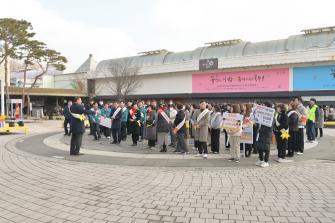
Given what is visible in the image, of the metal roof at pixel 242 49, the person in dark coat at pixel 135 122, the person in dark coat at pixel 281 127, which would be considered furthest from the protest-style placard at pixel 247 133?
the metal roof at pixel 242 49

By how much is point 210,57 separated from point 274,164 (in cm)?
3595

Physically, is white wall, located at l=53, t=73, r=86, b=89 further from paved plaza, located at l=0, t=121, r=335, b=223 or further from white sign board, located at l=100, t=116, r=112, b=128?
paved plaza, located at l=0, t=121, r=335, b=223

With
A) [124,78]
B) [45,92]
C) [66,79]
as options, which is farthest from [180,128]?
[66,79]

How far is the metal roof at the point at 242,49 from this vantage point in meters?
36.2

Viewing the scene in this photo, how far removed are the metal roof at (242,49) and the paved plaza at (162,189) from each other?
96.6 ft

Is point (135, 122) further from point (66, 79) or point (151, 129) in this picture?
point (66, 79)

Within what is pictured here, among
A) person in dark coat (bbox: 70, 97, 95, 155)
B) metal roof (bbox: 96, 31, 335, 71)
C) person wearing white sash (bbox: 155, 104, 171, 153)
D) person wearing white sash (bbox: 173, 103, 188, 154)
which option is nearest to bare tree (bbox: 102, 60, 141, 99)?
metal roof (bbox: 96, 31, 335, 71)

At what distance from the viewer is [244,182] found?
711cm

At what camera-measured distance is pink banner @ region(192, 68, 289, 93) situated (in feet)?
123

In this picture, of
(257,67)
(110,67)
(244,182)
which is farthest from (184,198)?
(110,67)

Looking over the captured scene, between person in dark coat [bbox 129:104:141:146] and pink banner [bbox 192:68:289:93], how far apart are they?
27.1 meters

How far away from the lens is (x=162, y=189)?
21.6 feet

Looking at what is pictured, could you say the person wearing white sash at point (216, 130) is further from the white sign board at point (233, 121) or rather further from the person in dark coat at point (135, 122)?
the person in dark coat at point (135, 122)

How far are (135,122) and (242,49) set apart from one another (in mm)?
31763
